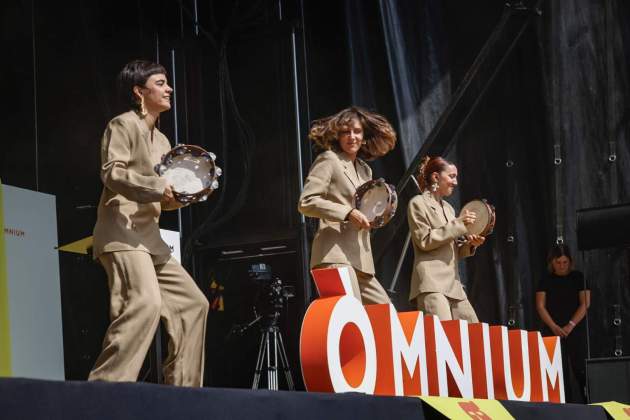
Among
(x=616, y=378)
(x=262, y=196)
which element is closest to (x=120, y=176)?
(x=616, y=378)

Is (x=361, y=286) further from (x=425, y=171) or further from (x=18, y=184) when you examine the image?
(x=18, y=184)

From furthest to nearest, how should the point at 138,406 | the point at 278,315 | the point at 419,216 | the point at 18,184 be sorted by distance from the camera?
1. the point at 278,315
2. the point at 18,184
3. the point at 419,216
4. the point at 138,406

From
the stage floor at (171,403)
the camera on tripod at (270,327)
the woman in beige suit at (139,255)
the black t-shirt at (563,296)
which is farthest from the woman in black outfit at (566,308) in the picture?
the stage floor at (171,403)

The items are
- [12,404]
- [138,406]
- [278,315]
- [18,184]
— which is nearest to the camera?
[12,404]

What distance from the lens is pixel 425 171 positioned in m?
6.29

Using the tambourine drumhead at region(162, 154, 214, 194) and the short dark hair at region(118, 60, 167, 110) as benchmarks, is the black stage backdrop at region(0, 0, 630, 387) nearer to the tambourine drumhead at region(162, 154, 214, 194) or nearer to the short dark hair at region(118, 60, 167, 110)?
the short dark hair at region(118, 60, 167, 110)

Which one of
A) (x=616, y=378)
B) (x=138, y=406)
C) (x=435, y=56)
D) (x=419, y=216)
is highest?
(x=435, y=56)

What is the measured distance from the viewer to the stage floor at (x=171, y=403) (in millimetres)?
1985

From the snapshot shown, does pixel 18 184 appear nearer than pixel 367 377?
No

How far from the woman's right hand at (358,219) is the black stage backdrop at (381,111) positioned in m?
3.45

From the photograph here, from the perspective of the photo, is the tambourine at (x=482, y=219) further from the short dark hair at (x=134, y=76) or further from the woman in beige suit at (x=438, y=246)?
the short dark hair at (x=134, y=76)

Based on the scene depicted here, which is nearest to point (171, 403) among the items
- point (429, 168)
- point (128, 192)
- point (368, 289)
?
point (128, 192)

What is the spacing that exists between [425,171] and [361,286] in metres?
1.51

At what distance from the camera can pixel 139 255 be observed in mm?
3949
